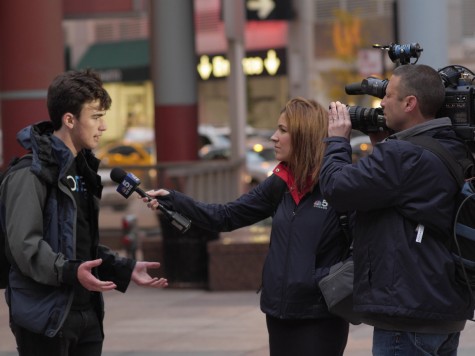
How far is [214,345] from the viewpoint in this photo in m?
9.42

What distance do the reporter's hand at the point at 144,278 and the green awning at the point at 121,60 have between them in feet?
158

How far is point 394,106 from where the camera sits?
4.94 m

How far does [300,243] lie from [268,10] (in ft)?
115

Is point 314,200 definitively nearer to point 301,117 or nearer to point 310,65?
point 301,117

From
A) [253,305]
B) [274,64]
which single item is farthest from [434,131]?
[274,64]

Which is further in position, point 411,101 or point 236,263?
point 236,263

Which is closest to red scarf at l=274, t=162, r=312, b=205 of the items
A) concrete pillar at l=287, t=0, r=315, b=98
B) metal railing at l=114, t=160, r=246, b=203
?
metal railing at l=114, t=160, r=246, b=203

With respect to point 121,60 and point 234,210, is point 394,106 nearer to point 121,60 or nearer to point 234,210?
point 234,210

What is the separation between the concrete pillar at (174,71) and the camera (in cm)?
1755

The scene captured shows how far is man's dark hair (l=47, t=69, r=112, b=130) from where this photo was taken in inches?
201

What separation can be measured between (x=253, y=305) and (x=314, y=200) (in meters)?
6.07

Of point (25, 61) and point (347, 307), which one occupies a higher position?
point (25, 61)

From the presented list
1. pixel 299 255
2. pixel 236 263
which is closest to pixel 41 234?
pixel 299 255

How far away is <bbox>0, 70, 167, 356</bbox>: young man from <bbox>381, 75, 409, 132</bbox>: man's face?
4.06ft
